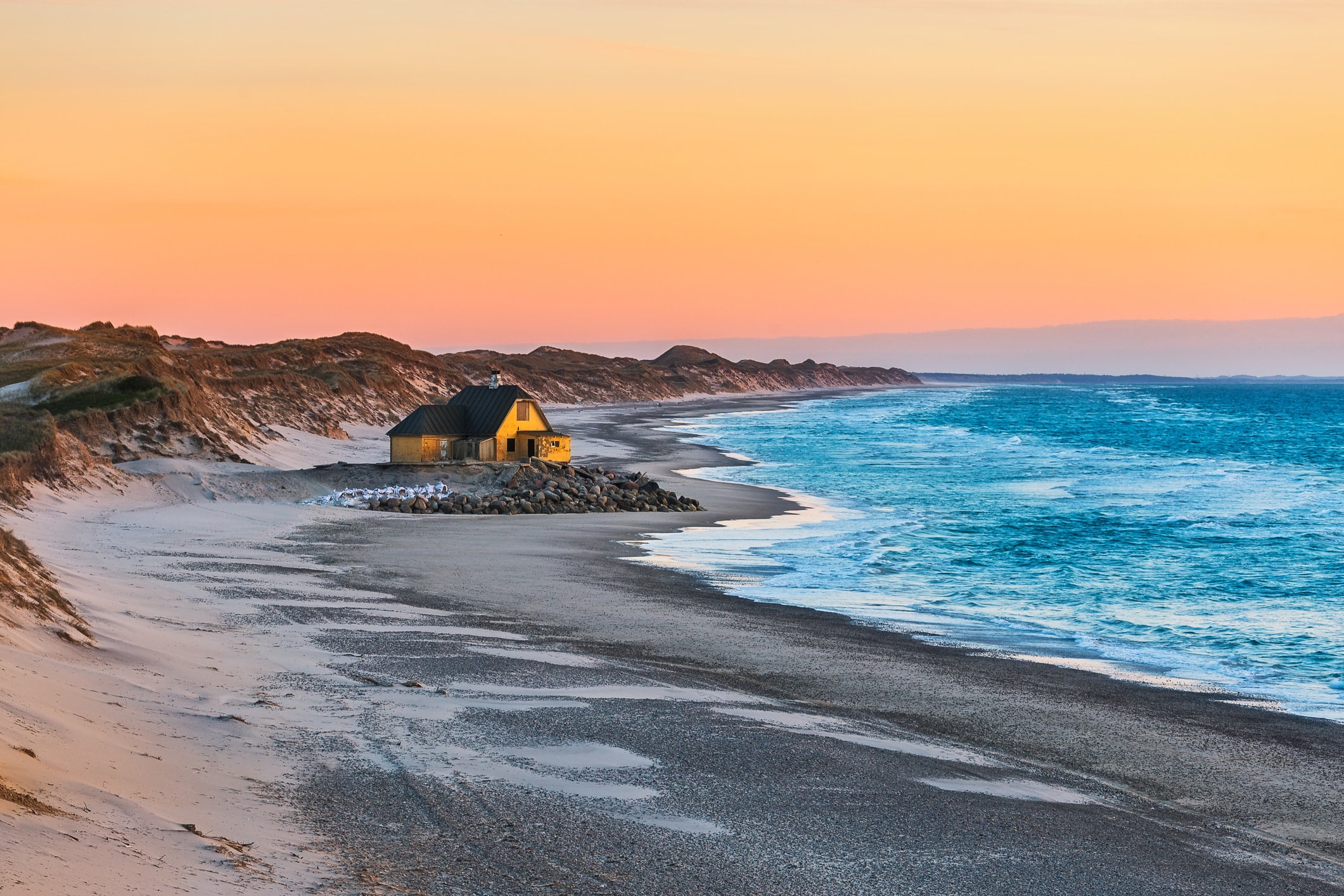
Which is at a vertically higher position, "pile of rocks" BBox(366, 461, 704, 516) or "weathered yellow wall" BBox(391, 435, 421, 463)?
"weathered yellow wall" BBox(391, 435, 421, 463)

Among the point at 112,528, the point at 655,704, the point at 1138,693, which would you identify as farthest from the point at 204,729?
the point at 112,528

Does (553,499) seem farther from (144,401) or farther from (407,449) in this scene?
(144,401)

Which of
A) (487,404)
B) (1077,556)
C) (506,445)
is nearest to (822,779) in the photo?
(1077,556)

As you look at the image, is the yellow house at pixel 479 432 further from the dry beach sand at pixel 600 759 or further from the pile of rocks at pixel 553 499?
the dry beach sand at pixel 600 759

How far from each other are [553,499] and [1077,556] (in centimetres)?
1672

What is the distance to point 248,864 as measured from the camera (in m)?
7.48

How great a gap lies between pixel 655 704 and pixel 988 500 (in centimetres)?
3302

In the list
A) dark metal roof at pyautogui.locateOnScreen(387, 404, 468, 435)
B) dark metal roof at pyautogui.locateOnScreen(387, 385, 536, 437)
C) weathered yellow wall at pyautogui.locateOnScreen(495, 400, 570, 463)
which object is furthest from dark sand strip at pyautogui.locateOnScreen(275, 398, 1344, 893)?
weathered yellow wall at pyautogui.locateOnScreen(495, 400, 570, 463)

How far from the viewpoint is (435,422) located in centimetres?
4528

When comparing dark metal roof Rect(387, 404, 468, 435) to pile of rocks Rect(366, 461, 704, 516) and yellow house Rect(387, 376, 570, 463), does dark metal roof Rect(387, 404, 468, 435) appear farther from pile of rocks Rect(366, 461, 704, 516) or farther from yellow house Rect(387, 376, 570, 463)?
pile of rocks Rect(366, 461, 704, 516)

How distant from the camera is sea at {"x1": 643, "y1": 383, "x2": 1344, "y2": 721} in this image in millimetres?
18641

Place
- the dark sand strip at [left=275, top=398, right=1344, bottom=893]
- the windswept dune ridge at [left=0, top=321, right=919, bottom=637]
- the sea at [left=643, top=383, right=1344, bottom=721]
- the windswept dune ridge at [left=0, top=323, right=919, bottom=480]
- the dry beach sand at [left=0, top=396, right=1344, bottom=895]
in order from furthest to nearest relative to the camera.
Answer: the windswept dune ridge at [left=0, top=323, right=919, bottom=480] → the windswept dune ridge at [left=0, top=321, right=919, bottom=637] → the sea at [left=643, top=383, right=1344, bottom=721] → the dark sand strip at [left=275, top=398, right=1344, bottom=893] → the dry beach sand at [left=0, top=396, right=1344, bottom=895]

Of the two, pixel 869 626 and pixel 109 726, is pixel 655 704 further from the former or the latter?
pixel 869 626

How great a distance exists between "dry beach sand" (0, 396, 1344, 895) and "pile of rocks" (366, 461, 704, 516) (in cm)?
1685
